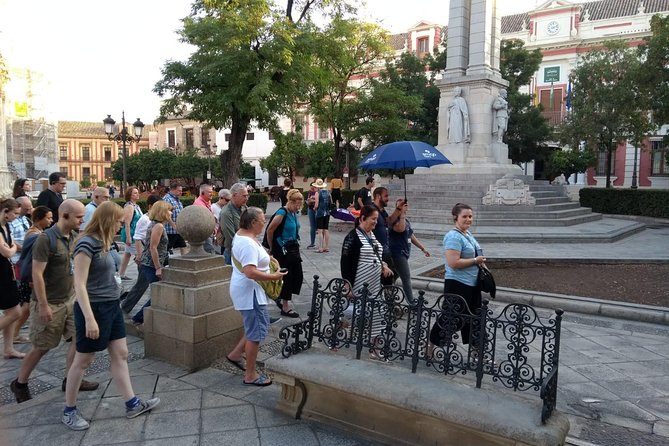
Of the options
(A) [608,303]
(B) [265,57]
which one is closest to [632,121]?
(B) [265,57]

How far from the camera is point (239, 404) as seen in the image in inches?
170

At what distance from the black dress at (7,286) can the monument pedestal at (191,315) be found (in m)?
1.29

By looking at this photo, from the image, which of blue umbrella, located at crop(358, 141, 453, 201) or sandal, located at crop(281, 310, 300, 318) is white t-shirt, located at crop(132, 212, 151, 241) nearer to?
sandal, located at crop(281, 310, 300, 318)

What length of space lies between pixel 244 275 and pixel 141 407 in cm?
134

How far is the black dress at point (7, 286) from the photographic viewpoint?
16.5ft

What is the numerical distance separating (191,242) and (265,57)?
15328 millimetres

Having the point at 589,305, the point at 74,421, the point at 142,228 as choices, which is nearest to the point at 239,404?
the point at 74,421

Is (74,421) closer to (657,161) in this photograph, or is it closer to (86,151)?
(657,161)

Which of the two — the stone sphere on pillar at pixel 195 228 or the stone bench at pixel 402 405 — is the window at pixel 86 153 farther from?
the stone bench at pixel 402 405

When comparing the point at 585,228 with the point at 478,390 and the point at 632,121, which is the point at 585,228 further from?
the point at 478,390

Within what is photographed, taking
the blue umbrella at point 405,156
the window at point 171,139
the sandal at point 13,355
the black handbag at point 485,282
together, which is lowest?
the sandal at point 13,355

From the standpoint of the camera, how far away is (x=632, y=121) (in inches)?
1000

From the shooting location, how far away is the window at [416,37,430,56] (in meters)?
47.2

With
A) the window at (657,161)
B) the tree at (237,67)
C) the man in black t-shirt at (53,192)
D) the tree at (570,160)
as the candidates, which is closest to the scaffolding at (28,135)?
the tree at (237,67)
